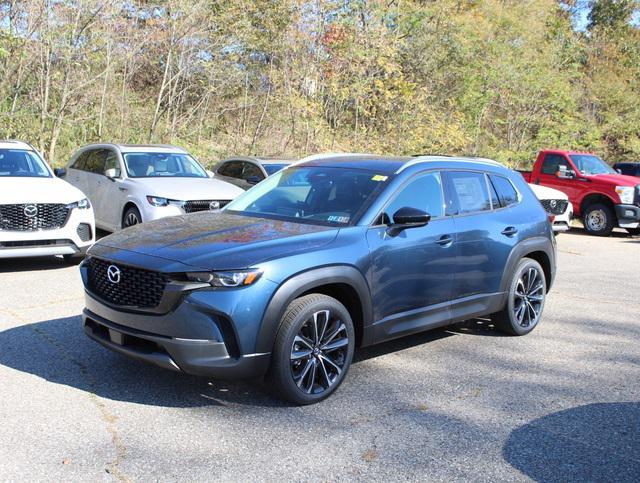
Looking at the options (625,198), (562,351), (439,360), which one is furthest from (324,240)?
(625,198)

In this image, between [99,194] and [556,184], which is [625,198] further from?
[99,194]

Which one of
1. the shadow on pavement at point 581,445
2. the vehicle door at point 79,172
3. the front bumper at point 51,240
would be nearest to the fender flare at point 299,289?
the shadow on pavement at point 581,445

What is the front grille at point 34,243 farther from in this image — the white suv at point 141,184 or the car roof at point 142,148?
the car roof at point 142,148

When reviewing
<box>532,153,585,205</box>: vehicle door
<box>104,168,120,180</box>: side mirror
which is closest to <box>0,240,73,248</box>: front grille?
<box>104,168,120,180</box>: side mirror

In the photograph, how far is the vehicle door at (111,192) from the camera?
35.3 ft

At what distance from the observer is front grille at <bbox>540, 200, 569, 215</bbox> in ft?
45.9

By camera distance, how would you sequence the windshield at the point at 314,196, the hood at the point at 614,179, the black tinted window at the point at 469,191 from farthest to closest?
the hood at the point at 614,179 → the black tinted window at the point at 469,191 → the windshield at the point at 314,196

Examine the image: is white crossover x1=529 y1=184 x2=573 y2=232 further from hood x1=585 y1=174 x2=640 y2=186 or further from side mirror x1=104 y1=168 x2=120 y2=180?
side mirror x1=104 y1=168 x2=120 y2=180

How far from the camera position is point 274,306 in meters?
4.23

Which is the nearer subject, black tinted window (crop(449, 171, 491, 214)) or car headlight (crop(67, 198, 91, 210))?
black tinted window (crop(449, 171, 491, 214))

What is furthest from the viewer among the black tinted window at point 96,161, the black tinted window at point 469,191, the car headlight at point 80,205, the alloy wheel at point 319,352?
the black tinted window at point 96,161

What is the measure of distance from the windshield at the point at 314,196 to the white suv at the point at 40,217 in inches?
145

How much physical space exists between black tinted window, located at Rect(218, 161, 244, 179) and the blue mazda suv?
8185 millimetres

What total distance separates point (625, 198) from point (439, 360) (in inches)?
474
